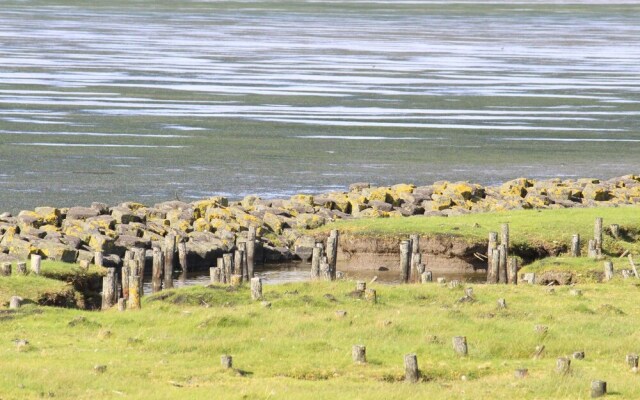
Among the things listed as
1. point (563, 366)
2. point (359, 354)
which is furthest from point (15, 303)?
point (563, 366)

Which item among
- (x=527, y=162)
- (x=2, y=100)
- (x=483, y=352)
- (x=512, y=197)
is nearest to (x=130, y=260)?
(x=483, y=352)

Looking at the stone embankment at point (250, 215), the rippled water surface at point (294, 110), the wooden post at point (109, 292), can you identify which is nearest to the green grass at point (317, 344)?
the wooden post at point (109, 292)

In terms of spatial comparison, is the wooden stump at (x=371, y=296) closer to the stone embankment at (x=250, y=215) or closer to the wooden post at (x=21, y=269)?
the wooden post at (x=21, y=269)

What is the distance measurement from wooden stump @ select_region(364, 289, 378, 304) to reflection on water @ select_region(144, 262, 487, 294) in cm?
702

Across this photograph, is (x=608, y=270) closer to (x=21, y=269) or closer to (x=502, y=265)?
(x=502, y=265)

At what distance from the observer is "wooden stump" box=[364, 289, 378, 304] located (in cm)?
2395

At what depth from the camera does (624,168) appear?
165ft

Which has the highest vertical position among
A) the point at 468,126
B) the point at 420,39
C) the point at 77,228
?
the point at 420,39

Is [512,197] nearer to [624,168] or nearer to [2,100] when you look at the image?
[624,168]

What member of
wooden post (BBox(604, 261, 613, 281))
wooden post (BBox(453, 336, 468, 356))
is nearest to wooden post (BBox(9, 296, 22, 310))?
wooden post (BBox(453, 336, 468, 356))

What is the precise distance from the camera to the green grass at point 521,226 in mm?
33688

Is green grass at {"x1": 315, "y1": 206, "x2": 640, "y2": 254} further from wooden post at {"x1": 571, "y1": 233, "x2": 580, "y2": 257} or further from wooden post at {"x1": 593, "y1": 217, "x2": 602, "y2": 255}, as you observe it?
wooden post at {"x1": 571, "y1": 233, "x2": 580, "y2": 257}

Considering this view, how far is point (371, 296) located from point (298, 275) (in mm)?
8689

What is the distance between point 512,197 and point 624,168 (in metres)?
11.5
